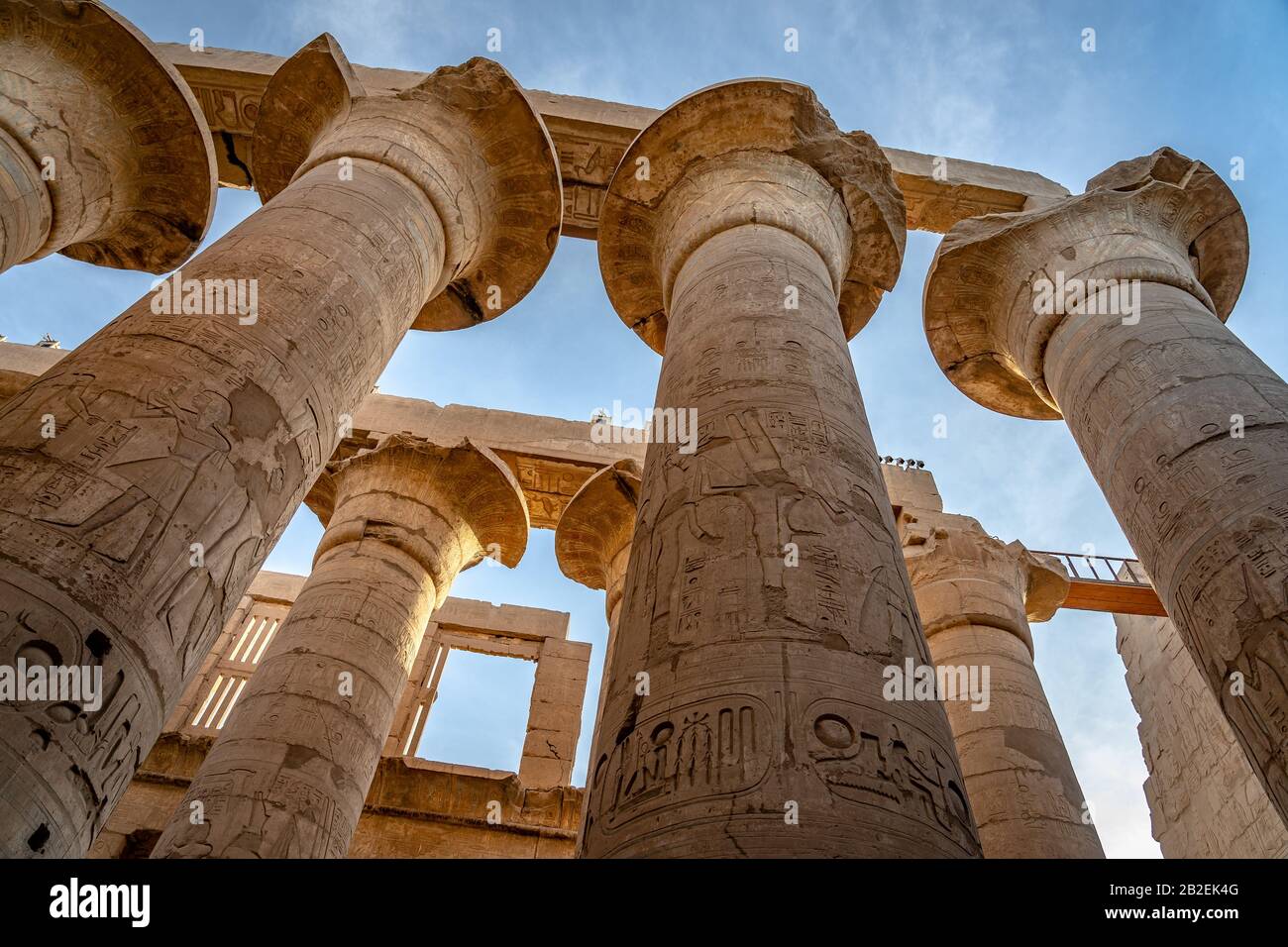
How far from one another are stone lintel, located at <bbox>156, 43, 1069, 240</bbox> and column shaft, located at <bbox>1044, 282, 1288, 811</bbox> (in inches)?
157

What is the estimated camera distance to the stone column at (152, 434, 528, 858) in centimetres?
599

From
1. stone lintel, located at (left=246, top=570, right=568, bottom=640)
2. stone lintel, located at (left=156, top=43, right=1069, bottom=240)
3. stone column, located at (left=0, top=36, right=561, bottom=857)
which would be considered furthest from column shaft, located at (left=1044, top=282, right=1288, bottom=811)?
stone lintel, located at (left=246, top=570, right=568, bottom=640)

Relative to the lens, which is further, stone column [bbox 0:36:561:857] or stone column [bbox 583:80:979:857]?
stone column [bbox 0:36:561:857]

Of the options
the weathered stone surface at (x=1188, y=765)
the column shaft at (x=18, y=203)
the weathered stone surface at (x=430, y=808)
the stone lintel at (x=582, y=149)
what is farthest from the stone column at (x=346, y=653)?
the weathered stone surface at (x=1188, y=765)

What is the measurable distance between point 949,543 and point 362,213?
22.5 feet

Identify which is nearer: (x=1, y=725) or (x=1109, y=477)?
(x=1, y=725)

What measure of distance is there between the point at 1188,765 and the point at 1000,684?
6.27m

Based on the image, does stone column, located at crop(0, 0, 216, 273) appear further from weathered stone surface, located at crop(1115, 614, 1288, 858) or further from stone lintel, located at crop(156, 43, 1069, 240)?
weathered stone surface, located at crop(1115, 614, 1288, 858)

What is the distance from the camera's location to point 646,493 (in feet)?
12.2

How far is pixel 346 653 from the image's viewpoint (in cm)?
727

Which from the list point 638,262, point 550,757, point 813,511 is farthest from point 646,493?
point 550,757

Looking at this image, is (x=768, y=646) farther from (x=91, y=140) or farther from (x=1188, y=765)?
(x=1188, y=765)
